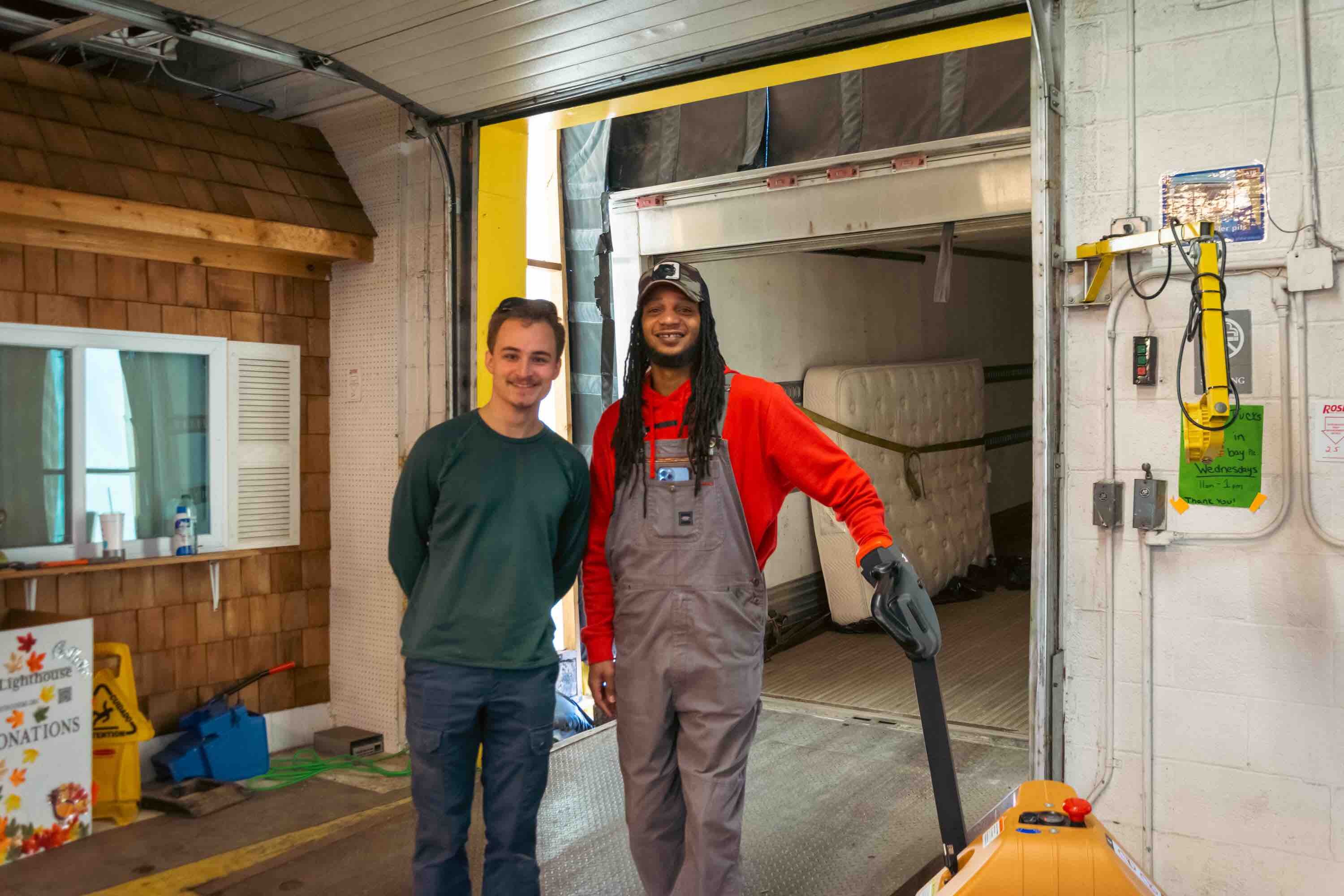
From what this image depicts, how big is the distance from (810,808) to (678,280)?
2366 mm

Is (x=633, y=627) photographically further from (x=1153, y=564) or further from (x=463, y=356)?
(x=463, y=356)

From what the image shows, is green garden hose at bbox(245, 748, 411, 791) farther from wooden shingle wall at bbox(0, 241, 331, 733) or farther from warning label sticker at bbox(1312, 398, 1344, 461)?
warning label sticker at bbox(1312, 398, 1344, 461)

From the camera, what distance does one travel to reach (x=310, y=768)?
481 centimetres

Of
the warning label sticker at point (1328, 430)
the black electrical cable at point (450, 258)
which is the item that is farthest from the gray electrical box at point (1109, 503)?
the black electrical cable at point (450, 258)

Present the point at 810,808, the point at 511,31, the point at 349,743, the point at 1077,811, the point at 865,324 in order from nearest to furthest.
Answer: the point at 1077,811
the point at 511,31
the point at 810,808
the point at 349,743
the point at 865,324

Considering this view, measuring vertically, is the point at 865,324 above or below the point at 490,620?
above

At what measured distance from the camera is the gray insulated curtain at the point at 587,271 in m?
6.11

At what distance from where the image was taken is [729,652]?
264cm

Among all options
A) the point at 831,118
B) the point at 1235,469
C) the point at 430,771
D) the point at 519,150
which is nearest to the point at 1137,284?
the point at 1235,469

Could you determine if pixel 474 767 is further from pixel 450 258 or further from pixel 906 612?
pixel 450 258

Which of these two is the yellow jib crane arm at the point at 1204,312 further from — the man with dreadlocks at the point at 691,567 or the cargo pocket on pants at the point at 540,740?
the cargo pocket on pants at the point at 540,740

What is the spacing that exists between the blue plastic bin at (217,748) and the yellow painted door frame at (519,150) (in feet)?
5.78

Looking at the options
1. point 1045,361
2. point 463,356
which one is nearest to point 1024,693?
point 1045,361

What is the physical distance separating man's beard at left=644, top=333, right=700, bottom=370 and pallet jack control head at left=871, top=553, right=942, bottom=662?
73 centimetres
